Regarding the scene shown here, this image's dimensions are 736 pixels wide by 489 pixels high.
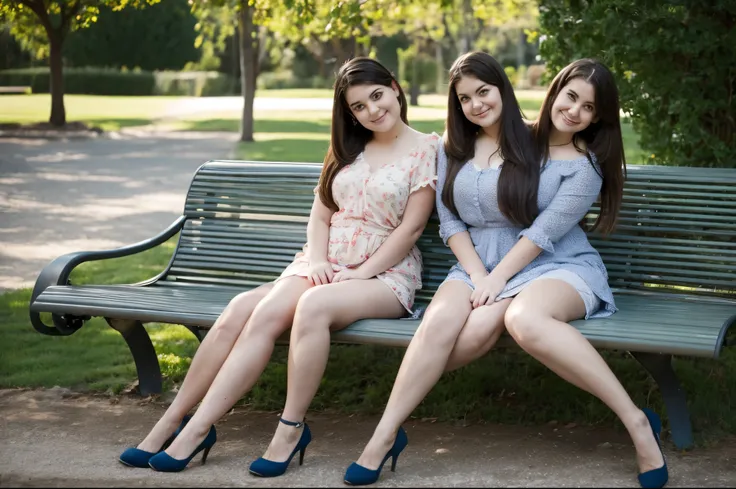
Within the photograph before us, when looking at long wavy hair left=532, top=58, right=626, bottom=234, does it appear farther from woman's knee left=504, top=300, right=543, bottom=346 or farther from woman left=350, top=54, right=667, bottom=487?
woman's knee left=504, top=300, right=543, bottom=346

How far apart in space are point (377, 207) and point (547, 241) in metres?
0.74

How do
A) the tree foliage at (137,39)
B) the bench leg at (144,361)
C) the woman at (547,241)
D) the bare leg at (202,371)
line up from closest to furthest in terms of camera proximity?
the woman at (547,241) → the bare leg at (202,371) → the bench leg at (144,361) → the tree foliage at (137,39)

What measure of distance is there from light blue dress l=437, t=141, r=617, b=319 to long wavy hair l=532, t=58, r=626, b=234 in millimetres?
82

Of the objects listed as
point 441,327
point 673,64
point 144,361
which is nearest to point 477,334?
point 441,327

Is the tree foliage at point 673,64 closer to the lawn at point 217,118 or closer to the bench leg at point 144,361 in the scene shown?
the bench leg at point 144,361

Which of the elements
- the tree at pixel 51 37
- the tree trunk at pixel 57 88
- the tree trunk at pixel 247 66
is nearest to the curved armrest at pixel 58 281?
the tree at pixel 51 37

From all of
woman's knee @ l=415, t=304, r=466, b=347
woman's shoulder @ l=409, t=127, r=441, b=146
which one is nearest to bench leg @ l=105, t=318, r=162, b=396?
woman's shoulder @ l=409, t=127, r=441, b=146

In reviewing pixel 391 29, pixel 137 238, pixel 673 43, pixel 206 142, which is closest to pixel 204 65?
pixel 391 29

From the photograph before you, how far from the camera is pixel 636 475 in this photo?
3.72 m

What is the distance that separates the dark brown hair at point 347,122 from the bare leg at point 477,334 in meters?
0.95

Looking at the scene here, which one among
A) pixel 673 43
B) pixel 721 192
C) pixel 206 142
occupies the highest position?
pixel 673 43

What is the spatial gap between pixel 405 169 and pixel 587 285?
2.94 ft

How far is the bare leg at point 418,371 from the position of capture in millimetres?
3631

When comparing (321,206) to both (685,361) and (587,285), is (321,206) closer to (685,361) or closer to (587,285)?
(587,285)
